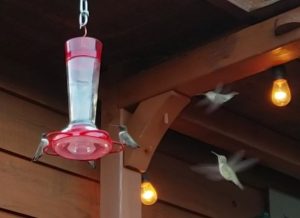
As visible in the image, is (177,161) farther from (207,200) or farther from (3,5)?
(3,5)

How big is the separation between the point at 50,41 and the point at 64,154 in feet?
3.09

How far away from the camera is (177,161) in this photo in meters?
4.18

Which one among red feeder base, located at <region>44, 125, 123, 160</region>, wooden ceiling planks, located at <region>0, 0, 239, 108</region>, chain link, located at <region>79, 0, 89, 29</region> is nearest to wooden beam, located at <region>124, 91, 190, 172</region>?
wooden ceiling planks, located at <region>0, 0, 239, 108</region>

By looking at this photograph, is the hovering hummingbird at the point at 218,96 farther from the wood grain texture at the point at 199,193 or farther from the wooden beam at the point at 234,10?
the wood grain texture at the point at 199,193

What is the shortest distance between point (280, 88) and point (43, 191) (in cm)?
99

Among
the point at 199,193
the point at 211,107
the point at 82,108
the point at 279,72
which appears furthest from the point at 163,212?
the point at 82,108

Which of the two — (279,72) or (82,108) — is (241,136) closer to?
(279,72)

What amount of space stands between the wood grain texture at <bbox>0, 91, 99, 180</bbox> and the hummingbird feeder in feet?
2.93

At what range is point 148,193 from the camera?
3.75 meters

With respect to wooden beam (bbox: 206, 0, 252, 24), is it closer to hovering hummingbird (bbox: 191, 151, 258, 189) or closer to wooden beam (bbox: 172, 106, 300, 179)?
wooden beam (bbox: 172, 106, 300, 179)

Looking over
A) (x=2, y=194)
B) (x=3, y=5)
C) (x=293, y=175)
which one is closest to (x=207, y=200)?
(x=293, y=175)

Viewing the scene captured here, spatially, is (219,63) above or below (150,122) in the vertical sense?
above

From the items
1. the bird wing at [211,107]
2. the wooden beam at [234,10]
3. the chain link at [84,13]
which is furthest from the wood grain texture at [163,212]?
the chain link at [84,13]

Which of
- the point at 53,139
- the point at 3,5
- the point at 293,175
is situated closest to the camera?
the point at 53,139
